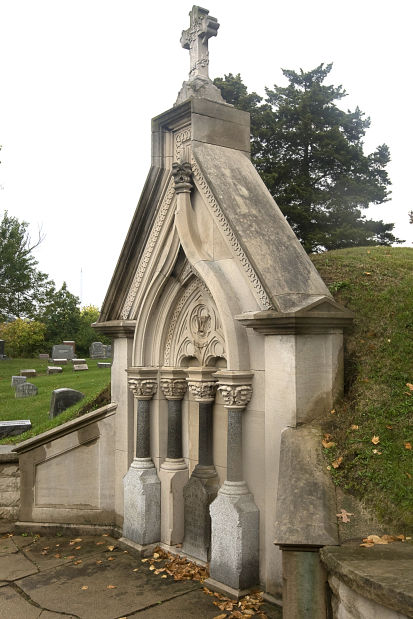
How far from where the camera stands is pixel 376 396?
4.96 meters

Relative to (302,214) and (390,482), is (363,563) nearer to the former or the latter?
(390,482)

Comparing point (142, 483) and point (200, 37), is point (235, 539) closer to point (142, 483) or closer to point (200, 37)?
point (142, 483)

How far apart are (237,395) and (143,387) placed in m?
1.79

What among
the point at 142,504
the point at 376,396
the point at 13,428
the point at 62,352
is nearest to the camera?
the point at 376,396

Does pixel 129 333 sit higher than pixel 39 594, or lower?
higher

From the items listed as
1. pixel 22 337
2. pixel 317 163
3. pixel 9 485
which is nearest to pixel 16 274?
pixel 22 337

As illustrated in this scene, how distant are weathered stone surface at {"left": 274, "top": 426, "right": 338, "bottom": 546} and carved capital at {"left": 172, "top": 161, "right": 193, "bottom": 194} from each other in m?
3.05

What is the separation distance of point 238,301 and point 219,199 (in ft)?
3.75

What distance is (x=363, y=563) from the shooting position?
128 inches

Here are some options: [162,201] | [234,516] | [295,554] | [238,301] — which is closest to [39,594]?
[234,516]

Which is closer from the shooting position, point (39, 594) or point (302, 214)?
point (39, 594)

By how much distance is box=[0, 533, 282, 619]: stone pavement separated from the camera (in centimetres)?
496

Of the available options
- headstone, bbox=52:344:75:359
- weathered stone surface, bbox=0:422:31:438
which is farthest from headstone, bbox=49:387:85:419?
headstone, bbox=52:344:75:359

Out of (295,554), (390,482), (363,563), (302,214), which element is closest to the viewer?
(363,563)
